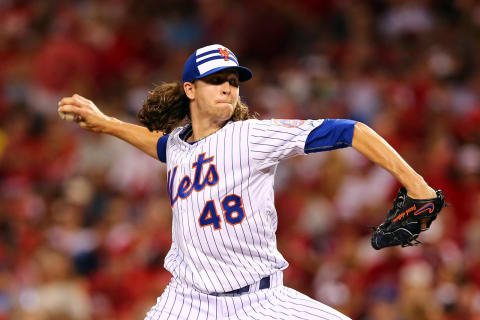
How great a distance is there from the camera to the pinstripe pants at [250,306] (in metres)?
3.47

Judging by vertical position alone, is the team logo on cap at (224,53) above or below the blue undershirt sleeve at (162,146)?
above

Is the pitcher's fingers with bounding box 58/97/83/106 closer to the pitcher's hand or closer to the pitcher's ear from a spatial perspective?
the pitcher's hand

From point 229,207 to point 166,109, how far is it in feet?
Result: 2.38

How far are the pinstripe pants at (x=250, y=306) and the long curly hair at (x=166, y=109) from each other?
2.65ft

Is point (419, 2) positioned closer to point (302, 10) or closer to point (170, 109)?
point (302, 10)

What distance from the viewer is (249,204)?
348 centimetres

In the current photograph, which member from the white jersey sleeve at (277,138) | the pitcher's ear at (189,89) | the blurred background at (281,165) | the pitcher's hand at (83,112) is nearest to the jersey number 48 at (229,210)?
the white jersey sleeve at (277,138)

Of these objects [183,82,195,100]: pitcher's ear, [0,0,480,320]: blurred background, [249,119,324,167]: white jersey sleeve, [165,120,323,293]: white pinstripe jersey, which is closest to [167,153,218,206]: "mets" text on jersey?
[165,120,323,293]: white pinstripe jersey

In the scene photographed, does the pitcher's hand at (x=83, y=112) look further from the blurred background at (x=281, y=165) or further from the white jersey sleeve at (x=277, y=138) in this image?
the blurred background at (x=281, y=165)

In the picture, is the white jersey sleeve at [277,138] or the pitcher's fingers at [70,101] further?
the pitcher's fingers at [70,101]

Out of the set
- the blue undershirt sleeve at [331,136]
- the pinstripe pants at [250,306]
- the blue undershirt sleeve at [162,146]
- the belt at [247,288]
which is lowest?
the pinstripe pants at [250,306]

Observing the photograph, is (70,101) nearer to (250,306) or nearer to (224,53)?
(224,53)

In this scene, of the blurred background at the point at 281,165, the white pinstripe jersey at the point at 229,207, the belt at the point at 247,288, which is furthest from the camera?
the blurred background at the point at 281,165

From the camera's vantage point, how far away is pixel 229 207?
11.4 feet
